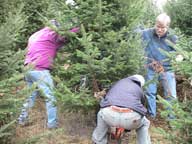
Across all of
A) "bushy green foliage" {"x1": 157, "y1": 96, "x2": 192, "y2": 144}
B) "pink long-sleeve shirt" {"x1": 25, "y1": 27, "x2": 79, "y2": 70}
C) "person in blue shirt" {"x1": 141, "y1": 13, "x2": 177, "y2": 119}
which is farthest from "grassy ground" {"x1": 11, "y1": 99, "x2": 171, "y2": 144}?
"bushy green foliage" {"x1": 157, "y1": 96, "x2": 192, "y2": 144}

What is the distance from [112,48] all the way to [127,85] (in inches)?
35.9

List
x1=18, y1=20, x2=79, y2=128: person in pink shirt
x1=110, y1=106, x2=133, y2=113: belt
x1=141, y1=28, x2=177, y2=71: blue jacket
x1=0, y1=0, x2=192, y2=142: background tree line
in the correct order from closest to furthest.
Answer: x1=110, y1=106, x2=133, y2=113: belt
x1=0, y1=0, x2=192, y2=142: background tree line
x1=18, y1=20, x2=79, y2=128: person in pink shirt
x1=141, y1=28, x2=177, y2=71: blue jacket

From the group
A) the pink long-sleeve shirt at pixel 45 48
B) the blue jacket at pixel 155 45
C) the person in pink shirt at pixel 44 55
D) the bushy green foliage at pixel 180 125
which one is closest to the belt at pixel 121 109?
the bushy green foliage at pixel 180 125

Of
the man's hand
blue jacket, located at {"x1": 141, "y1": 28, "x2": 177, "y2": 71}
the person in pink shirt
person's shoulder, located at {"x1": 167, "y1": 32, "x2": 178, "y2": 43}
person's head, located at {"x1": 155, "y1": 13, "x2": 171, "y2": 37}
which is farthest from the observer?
blue jacket, located at {"x1": 141, "y1": 28, "x2": 177, "y2": 71}

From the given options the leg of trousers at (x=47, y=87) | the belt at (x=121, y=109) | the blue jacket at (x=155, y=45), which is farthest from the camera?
the blue jacket at (x=155, y=45)

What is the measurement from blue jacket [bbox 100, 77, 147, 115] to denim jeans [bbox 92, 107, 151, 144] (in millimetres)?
90

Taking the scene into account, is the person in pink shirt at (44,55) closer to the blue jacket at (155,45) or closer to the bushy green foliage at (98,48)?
the bushy green foliage at (98,48)

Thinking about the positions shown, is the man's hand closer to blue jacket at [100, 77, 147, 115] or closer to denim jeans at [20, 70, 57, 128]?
blue jacket at [100, 77, 147, 115]

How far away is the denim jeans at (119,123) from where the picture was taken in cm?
539

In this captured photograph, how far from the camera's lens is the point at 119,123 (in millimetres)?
5414

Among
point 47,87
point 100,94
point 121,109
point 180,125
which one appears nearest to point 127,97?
point 121,109

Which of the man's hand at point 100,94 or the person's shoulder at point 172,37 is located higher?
the person's shoulder at point 172,37

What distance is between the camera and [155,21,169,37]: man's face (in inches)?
280

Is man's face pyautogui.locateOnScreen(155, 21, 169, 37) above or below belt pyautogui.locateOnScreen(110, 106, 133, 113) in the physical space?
above
